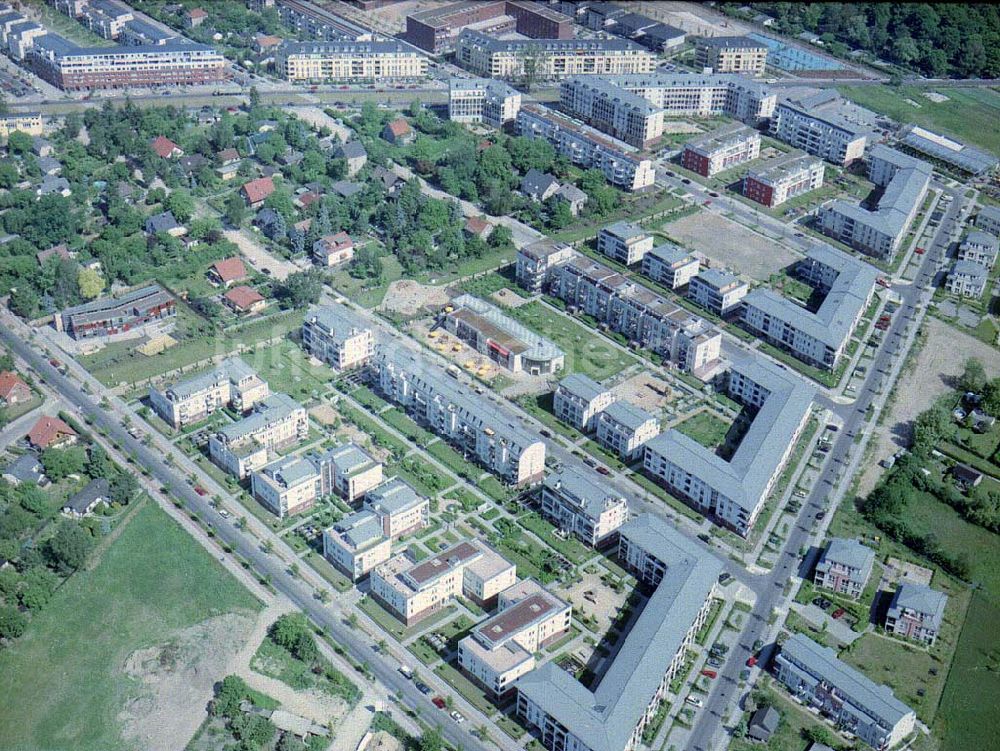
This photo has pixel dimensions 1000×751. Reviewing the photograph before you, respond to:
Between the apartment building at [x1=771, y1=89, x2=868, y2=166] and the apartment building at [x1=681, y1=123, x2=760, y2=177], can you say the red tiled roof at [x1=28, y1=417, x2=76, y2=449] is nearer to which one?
the apartment building at [x1=681, y1=123, x2=760, y2=177]

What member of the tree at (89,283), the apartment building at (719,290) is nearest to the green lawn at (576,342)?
the apartment building at (719,290)

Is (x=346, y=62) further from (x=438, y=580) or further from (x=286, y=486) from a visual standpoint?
(x=438, y=580)

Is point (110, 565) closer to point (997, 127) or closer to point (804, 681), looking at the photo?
point (804, 681)

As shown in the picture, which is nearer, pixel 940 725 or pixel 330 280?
pixel 940 725

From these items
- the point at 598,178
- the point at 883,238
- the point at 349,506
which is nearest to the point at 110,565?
the point at 349,506

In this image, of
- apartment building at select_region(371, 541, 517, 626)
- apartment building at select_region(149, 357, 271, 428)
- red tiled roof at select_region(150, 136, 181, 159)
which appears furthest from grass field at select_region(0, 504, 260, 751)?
red tiled roof at select_region(150, 136, 181, 159)

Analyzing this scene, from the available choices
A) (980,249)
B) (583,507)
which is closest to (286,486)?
(583,507)
